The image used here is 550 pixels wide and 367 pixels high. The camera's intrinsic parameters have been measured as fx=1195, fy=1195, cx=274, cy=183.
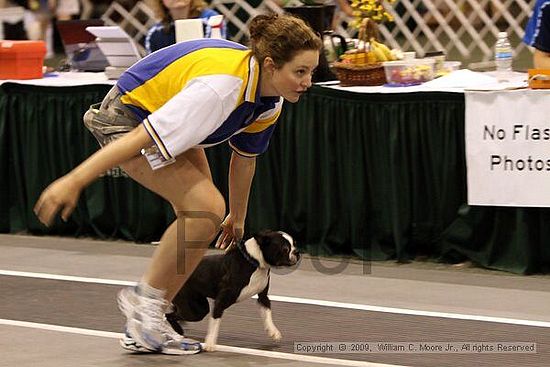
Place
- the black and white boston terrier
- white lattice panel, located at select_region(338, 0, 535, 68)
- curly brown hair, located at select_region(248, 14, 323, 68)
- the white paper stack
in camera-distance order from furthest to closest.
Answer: white lattice panel, located at select_region(338, 0, 535, 68), the white paper stack, the black and white boston terrier, curly brown hair, located at select_region(248, 14, 323, 68)

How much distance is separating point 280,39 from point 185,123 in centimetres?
39

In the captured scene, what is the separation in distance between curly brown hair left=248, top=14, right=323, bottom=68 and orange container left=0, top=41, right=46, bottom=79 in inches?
120

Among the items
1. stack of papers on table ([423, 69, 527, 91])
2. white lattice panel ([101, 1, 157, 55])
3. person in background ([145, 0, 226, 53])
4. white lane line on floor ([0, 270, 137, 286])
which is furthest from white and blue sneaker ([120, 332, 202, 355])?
white lattice panel ([101, 1, 157, 55])

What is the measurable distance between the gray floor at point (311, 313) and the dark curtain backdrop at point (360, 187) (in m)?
0.12

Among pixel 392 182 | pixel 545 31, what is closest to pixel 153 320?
pixel 392 182

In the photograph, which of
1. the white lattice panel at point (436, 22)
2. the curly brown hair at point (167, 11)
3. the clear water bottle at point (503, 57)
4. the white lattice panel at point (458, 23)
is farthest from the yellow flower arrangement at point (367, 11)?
the white lattice panel at point (458, 23)

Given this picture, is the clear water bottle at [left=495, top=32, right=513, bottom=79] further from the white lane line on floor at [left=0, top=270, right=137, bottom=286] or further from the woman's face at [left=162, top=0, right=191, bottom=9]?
the white lane line on floor at [left=0, top=270, right=137, bottom=286]

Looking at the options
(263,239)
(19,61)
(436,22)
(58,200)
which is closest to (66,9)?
(436,22)

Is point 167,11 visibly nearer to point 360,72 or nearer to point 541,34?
point 360,72

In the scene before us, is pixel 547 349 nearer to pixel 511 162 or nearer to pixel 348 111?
pixel 511 162

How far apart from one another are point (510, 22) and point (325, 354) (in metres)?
6.80

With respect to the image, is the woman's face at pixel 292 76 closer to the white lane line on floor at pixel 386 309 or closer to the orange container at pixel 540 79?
the white lane line on floor at pixel 386 309

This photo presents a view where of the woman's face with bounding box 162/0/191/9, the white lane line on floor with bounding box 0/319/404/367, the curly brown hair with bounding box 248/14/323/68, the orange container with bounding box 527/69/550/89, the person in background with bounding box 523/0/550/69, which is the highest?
the curly brown hair with bounding box 248/14/323/68

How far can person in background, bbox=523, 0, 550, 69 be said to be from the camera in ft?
16.8
